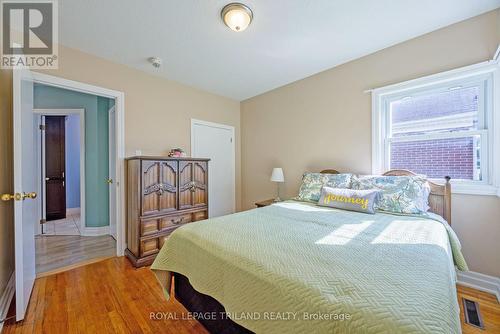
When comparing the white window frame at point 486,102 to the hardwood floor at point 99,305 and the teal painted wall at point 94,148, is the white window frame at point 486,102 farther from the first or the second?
the teal painted wall at point 94,148

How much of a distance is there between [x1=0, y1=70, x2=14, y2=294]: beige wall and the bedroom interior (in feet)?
0.08

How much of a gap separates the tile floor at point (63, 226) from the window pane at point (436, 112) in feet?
16.8

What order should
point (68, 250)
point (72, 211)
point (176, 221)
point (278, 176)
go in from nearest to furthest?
point (176, 221) → point (68, 250) → point (278, 176) → point (72, 211)

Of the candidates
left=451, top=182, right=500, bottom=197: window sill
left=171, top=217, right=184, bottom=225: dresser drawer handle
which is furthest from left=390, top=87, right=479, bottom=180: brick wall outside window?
left=171, top=217, right=184, bottom=225: dresser drawer handle

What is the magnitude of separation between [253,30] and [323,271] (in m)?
2.18

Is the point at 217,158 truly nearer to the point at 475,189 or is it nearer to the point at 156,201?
the point at 156,201

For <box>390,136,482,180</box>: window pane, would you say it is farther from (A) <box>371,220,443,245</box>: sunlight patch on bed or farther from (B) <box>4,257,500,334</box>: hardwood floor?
(B) <box>4,257,500,334</box>: hardwood floor

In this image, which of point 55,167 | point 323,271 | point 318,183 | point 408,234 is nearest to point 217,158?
point 318,183

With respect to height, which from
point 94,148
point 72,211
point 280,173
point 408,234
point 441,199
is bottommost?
point 72,211

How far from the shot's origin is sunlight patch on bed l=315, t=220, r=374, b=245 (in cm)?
126

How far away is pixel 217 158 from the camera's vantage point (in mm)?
3955

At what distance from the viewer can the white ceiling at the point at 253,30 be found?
1.81 meters

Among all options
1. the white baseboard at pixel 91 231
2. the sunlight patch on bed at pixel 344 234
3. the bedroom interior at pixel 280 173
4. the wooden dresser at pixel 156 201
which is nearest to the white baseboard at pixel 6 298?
A: the bedroom interior at pixel 280 173

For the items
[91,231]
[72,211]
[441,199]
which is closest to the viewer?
[441,199]
